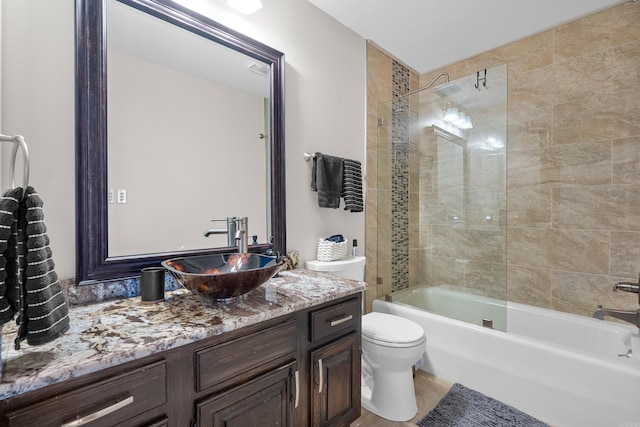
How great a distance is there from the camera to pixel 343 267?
1.99 metres

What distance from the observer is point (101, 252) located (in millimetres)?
1160

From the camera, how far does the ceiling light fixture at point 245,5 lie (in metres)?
1.53

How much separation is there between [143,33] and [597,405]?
9.11ft

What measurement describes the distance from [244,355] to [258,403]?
0.19 m

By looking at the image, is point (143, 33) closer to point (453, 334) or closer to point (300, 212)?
point (300, 212)

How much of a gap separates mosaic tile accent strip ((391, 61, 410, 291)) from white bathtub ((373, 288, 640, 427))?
453 millimetres

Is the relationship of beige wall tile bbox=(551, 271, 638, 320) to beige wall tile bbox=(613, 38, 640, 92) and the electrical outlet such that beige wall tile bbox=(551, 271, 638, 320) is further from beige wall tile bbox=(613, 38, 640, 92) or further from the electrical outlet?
the electrical outlet

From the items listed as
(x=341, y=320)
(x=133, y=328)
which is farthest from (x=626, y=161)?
(x=133, y=328)

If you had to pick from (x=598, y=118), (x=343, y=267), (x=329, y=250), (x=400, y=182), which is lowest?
(x=343, y=267)

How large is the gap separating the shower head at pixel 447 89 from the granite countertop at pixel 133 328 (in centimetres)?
189

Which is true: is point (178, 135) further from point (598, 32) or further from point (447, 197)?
point (598, 32)

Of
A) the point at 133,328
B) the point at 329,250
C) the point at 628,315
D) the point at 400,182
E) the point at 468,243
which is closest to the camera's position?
the point at 133,328

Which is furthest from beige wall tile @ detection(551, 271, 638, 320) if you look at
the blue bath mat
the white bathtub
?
the blue bath mat

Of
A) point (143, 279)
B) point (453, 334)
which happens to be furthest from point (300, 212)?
point (453, 334)
